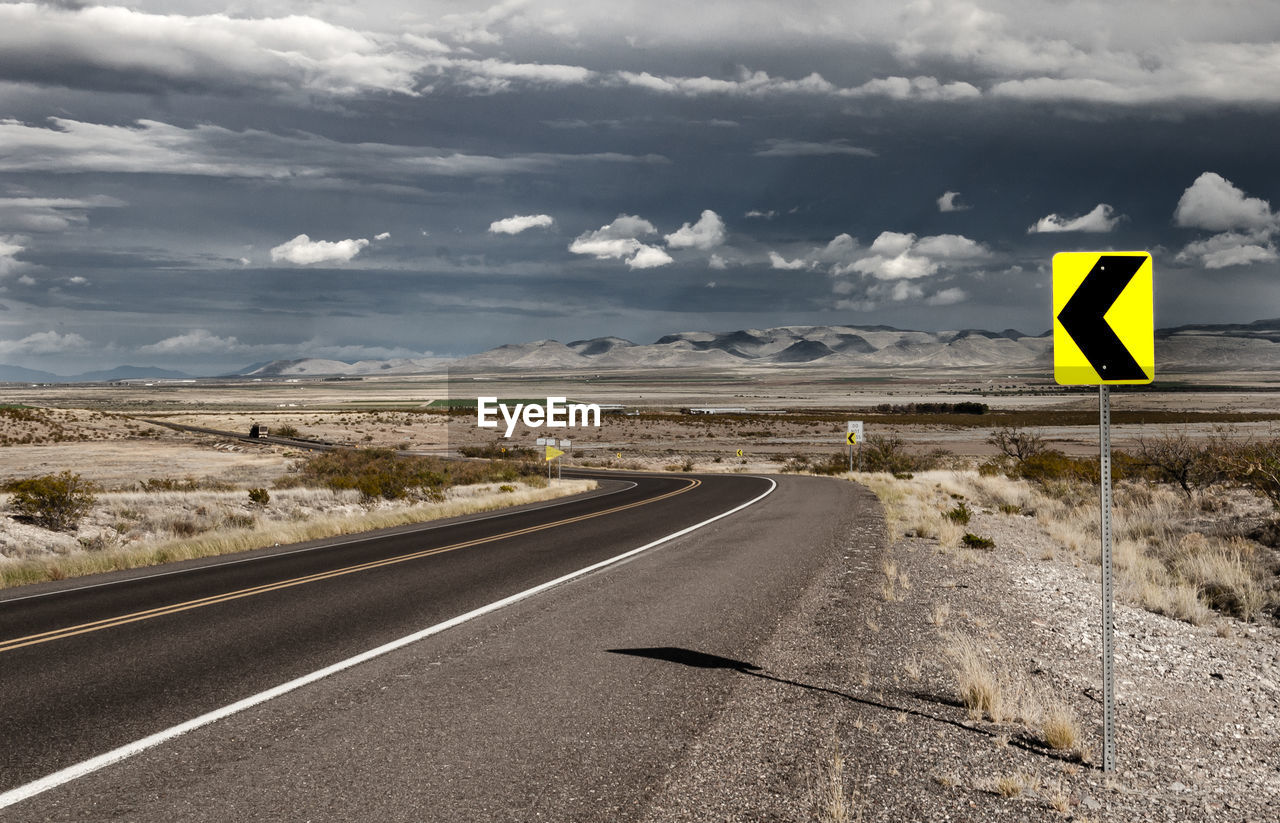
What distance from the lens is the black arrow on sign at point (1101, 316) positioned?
5.47 m

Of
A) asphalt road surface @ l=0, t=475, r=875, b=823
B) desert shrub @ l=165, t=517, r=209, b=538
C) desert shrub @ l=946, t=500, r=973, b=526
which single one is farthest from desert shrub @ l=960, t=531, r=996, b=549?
desert shrub @ l=165, t=517, r=209, b=538

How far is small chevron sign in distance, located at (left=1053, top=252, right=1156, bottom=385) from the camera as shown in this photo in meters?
5.43

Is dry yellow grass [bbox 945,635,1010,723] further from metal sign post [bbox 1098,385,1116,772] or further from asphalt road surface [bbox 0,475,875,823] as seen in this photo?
asphalt road surface [bbox 0,475,875,823]

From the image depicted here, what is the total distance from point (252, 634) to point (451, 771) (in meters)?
4.68

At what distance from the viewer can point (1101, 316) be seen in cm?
550

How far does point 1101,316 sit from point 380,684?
20.6 ft

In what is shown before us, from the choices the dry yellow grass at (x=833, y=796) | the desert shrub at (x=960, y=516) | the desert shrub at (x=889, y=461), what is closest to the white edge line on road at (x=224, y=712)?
the dry yellow grass at (x=833, y=796)

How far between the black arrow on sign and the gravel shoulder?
2651 mm

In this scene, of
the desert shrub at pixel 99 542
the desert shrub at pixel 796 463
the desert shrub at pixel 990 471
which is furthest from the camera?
the desert shrub at pixel 796 463

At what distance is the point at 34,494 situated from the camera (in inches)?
823

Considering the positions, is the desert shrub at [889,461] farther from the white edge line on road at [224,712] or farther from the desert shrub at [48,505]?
the white edge line on road at [224,712]

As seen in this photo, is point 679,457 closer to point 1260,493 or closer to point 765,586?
point 1260,493

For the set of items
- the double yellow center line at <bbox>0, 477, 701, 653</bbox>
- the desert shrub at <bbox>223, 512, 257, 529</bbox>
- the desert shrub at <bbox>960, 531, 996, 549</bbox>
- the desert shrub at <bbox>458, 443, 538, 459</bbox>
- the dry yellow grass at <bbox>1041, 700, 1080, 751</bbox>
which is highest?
the dry yellow grass at <bbox>1041, 700, 1080, 751</bbox>

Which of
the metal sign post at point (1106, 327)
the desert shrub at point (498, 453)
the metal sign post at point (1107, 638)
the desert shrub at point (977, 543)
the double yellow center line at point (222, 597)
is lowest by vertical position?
the desert shrub at point (498, 453)
